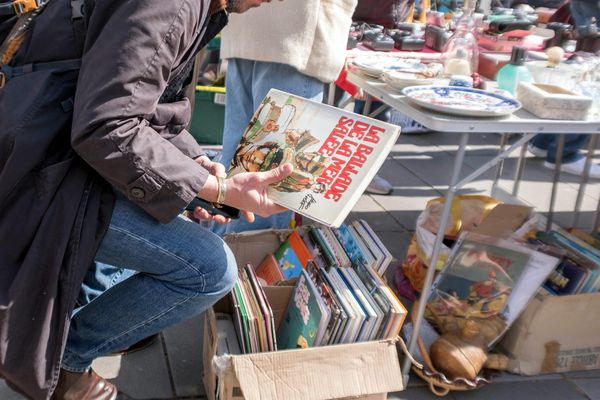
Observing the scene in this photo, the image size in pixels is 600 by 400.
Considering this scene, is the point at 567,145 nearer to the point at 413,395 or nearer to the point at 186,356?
the point at 413,395

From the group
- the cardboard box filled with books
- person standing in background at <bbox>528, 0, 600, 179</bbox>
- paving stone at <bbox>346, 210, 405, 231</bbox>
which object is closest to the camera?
the cardboard box filled with books

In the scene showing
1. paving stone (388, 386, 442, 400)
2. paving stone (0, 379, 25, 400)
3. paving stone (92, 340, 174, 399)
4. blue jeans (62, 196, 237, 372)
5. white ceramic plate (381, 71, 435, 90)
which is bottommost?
paving stone (388, 386, 442, 400)

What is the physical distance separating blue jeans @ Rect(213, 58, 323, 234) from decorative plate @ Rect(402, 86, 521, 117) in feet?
1.54

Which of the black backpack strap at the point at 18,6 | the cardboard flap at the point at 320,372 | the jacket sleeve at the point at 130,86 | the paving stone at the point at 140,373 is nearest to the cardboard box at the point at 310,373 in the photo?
the cardboard flap at the point at 320,372

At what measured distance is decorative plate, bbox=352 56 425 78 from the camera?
8.31 feet

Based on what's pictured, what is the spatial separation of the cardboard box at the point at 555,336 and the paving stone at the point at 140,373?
124 centimetres

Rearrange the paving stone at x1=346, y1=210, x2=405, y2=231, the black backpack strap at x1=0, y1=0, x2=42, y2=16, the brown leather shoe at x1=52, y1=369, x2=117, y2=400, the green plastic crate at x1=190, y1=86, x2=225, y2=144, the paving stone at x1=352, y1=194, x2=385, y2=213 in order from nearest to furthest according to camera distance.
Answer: the black backpack strap at x1=0, y1=0, x2=42, y2=16, the brown leather shoe at x1=52, y1=369, x2=117, y2=400, the paving stone at x1=346, y1=210, x2=405, y2=231, the paving stone at x1=352, y1=194, x2=385, y2=213, the green plastic crate at x1=190, y1=86, x2=225, y2=144

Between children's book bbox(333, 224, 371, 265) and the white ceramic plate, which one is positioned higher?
the white ceramic plate

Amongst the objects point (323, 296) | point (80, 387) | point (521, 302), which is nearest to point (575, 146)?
point (521, 302)

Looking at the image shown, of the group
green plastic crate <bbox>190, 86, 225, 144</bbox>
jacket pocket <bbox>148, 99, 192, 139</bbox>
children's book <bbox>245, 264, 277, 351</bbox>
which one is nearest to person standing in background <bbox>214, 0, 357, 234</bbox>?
jacket pocket <bbox>148, 99, 192, 139</bbox>

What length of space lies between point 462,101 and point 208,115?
2717mm

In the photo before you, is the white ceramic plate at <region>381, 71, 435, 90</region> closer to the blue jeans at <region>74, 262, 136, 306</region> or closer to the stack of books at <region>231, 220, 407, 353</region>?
the stack of books at <region>231, 220, 407, 353</region>

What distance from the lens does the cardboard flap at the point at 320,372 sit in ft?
6.05

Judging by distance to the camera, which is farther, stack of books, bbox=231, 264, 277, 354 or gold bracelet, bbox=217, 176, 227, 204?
stack of books, bbox=231, 264, 277, 354
